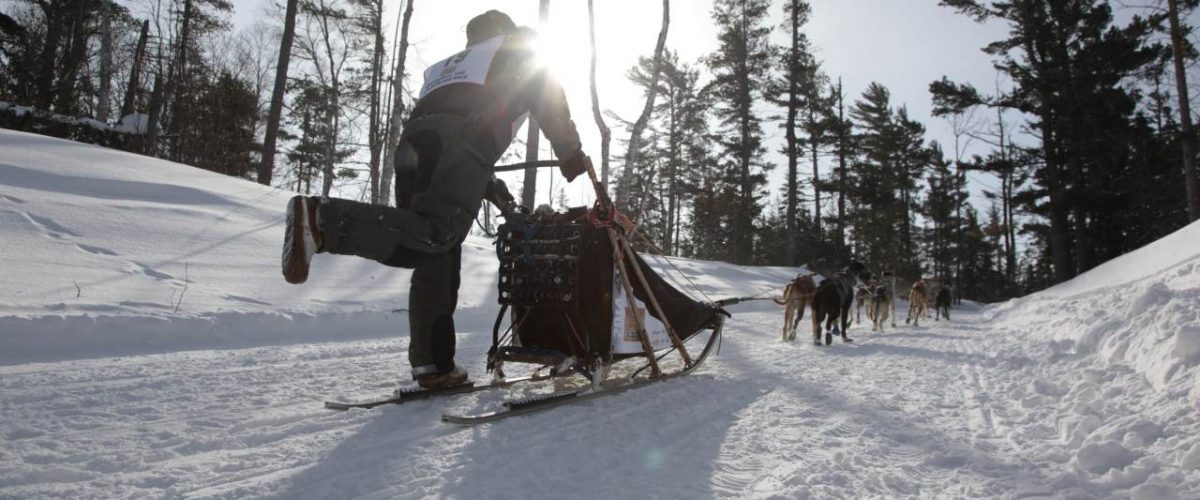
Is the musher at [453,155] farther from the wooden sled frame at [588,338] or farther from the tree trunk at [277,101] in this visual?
the tree trunk at [277,101]

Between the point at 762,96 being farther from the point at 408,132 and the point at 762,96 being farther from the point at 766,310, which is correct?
the point at 408,132

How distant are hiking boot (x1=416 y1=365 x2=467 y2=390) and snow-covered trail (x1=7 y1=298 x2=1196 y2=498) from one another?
0.10 m

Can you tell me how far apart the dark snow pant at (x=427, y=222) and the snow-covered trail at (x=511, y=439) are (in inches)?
14.3

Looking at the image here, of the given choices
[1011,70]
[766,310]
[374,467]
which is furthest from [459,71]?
[1011,70]

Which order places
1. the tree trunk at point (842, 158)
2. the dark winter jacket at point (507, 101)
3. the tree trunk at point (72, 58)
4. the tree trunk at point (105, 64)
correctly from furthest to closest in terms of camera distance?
the tree trunk at point (842, 158) < the tree trunk at point (105, 64) < the tree trunk at point (72, 58) < the dark winter jacket at point (507, 101)

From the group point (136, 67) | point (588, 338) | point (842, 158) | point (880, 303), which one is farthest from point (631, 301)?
point (842, 158)

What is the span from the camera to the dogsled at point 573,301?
3.10m

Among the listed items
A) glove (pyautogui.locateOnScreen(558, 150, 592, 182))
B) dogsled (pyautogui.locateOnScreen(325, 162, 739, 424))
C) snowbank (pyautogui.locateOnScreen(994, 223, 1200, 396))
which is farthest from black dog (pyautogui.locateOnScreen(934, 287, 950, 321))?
glove (pyautogui.locateOnScreen(558, 150, 592, 182))

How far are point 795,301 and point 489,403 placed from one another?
569cm

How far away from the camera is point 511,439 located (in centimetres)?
229

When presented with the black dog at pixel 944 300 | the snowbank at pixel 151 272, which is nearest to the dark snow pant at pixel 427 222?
the snowbank at pixel 151 272

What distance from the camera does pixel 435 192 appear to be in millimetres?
2549

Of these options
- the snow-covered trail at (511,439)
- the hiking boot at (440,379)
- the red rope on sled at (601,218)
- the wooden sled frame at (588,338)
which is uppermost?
the red rope on sled at (601,218)

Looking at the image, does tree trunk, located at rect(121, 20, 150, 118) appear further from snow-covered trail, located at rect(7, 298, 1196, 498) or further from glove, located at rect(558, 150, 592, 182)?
glove, located at rect(558, 150, 592, 182)
